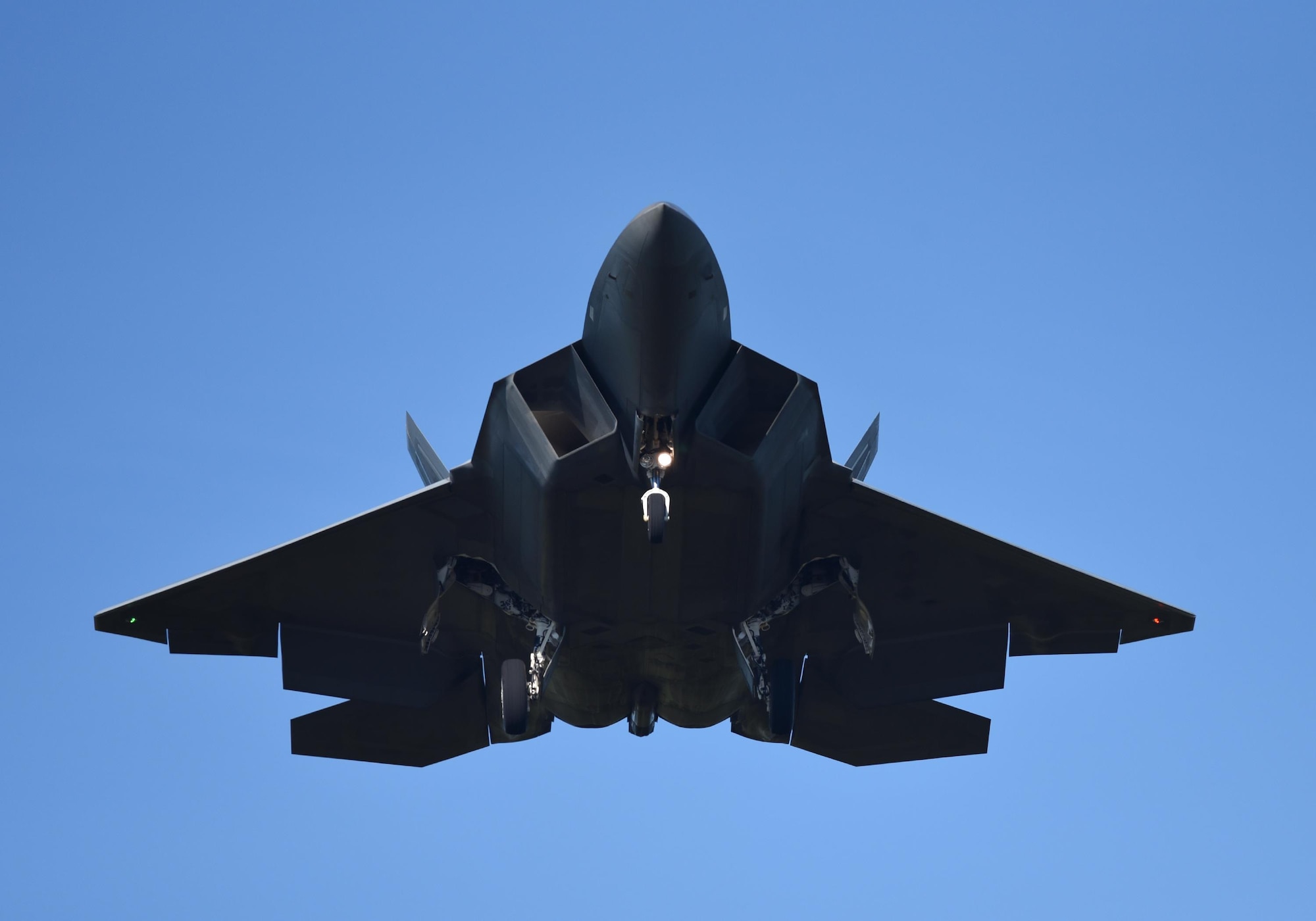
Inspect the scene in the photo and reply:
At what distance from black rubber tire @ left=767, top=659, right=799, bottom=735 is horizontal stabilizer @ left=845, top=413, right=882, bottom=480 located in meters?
2.84

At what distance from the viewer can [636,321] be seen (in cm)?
1992

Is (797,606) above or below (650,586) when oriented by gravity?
above

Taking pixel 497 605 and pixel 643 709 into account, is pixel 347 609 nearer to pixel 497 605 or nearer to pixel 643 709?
pixel 497 605

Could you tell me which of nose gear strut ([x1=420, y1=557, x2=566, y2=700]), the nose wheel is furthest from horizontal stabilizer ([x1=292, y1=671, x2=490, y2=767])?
the nose wheel

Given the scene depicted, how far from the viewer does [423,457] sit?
24062mm

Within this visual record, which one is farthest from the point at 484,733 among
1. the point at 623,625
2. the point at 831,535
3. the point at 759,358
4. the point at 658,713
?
the point at 759,358

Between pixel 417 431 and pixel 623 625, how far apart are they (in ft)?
14.5

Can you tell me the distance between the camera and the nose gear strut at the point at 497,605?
2244 centimetres

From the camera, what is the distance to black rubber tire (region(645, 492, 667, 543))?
1927cm

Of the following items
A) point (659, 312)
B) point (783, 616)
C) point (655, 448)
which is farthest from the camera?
point (783, 616)

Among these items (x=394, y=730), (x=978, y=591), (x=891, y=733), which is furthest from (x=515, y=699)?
(x=978, y=591)

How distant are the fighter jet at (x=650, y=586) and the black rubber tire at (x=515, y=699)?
0.11 ft

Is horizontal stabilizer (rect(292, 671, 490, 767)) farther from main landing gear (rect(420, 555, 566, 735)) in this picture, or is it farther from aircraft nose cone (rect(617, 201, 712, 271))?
aircraft nose cone (rect(617, 201, 712, 271))

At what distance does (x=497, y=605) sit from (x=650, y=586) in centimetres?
256
